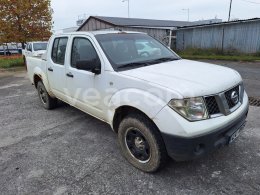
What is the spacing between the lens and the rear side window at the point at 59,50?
4444 millimetres

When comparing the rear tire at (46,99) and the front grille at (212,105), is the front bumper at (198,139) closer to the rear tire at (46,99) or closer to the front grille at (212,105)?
the front grille at (212,105)

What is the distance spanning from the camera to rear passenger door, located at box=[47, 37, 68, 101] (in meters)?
4.41

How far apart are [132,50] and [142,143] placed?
5.15ft

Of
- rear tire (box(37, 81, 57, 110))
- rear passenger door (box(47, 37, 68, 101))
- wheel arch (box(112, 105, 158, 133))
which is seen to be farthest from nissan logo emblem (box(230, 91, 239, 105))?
rear tire (box(37, 81, 57, 110))

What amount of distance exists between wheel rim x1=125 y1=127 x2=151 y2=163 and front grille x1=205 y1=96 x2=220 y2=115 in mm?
885

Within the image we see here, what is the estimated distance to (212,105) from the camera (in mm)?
2572

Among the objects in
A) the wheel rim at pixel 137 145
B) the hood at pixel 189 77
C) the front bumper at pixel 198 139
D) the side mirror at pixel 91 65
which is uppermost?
the side mirror at pixel 91 65

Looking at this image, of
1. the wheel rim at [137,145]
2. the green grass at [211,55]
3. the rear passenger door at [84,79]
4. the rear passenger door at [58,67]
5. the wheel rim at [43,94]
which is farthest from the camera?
the green grass at [211,55]

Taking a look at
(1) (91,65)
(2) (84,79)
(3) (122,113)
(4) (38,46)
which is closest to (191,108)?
(3) (122,113)

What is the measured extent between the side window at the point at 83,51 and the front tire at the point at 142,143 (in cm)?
109

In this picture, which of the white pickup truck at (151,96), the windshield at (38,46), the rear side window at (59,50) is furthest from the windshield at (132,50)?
the windshield at (38,46)

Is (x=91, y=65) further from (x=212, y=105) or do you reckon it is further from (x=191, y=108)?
(x=212, y=105)

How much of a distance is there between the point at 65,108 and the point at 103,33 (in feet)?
8.81

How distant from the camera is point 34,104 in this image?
254 inches
